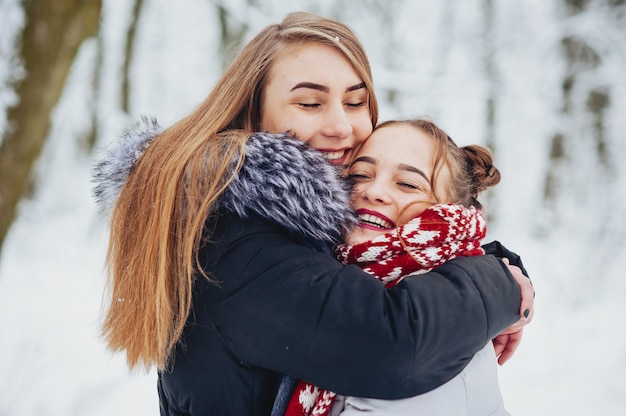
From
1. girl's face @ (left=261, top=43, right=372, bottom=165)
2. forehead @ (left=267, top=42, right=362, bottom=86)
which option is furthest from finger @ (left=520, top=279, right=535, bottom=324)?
forehead @ (left=267, top=42, right=362, bottom=86)

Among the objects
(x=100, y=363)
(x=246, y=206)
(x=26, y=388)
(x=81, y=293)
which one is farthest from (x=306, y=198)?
(x=81, y=293)

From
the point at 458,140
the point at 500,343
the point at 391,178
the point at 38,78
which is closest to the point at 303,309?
the point at 391,178

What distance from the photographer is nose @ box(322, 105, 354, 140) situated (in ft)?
6.16

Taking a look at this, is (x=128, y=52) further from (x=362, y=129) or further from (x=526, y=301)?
(x=526, y=301)

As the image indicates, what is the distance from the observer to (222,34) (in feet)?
33.2

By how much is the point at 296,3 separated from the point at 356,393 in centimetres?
909

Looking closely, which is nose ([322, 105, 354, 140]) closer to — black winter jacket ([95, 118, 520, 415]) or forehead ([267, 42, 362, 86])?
forehead ([267, 42, 362, 86])

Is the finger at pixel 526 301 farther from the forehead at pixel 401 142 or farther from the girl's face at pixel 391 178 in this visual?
the forehead at pixel 401 142

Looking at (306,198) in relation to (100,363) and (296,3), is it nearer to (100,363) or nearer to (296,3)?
(100,363)

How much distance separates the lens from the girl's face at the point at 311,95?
1865mm

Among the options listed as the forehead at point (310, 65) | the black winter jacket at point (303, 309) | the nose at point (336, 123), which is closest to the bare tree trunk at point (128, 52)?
the forehead at point (310, 65)

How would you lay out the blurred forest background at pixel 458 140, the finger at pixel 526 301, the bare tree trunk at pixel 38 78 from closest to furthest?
the finger at pixel 526 301, the bare tree trunk at pixel 38 78, the blurred forest background at pixel 458 140

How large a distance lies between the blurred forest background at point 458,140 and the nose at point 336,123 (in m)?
3.57

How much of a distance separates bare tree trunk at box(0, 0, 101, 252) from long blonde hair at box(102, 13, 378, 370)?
7.27 ft
